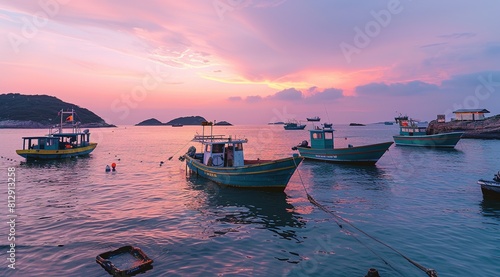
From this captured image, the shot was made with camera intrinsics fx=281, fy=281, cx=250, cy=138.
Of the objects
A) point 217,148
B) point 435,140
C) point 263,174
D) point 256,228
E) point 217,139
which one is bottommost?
point 256,228

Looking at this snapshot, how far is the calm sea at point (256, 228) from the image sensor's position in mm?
9812

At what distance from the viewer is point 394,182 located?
82.0 ft

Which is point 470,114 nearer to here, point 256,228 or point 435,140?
point 435,140

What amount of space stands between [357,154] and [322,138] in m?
5.32

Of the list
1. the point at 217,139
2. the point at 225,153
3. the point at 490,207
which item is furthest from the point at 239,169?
the point at 490,207

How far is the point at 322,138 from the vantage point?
3816 centimetres

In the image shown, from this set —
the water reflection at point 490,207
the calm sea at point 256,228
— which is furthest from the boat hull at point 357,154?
the water reflection at point 490,207

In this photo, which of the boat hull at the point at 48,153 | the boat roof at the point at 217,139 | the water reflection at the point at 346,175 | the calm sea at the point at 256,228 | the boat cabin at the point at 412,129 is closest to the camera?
the calm sea at the point at 256,228

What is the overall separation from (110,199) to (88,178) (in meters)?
10.4

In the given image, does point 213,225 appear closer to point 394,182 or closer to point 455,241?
point 455,241

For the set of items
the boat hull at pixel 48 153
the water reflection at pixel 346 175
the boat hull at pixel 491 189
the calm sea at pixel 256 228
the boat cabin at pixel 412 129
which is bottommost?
the calm sea at pixel 256 228

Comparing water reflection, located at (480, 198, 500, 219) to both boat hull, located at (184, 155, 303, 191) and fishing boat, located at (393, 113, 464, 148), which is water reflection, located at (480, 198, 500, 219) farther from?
fishing boat, located at (393, 113, 464, 148)

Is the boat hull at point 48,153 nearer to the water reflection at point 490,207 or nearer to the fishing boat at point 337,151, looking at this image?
the fishing boat at point 337,151

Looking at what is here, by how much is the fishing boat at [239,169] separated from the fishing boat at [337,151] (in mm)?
15685
